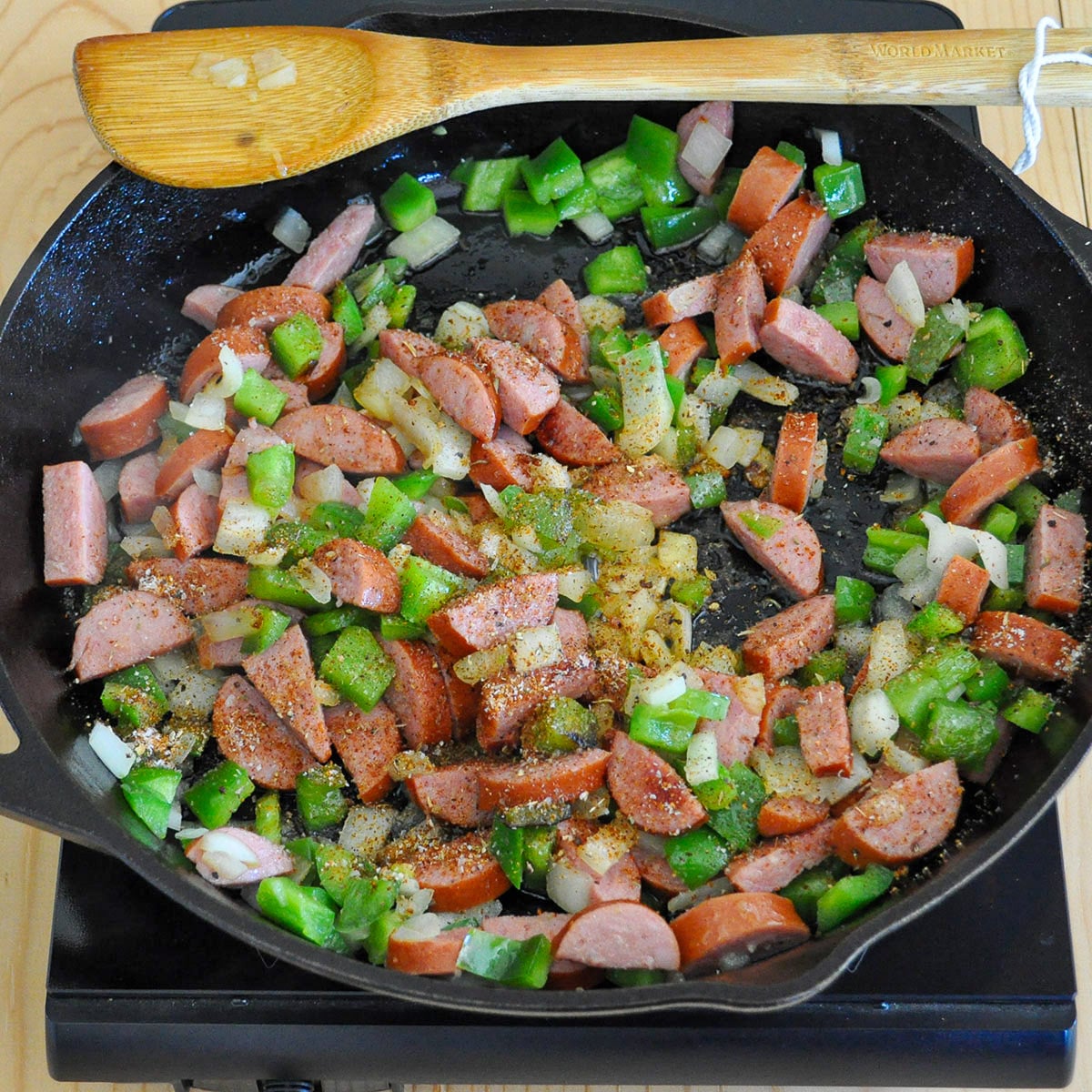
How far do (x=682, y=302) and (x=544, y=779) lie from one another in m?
1.01

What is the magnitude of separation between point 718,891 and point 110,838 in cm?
89

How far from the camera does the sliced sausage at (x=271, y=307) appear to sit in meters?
2.29

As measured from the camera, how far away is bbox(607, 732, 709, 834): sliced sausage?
183 centimetres

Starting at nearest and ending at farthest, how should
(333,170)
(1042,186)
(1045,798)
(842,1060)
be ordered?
1. (1045,798)
2. (842,1060)
3. (333,170)
4. (1042,186)

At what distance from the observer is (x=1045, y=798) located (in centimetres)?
164

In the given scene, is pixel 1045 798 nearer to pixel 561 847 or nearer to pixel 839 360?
pixel 561 847

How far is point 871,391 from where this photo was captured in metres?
2.29

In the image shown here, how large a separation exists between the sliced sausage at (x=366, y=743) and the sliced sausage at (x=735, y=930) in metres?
0.52

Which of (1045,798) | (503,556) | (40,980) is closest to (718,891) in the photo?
(1045,798)

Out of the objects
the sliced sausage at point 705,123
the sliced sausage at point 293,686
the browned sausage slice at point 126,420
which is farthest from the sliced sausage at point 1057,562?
the browned sausage slice at point 126,420

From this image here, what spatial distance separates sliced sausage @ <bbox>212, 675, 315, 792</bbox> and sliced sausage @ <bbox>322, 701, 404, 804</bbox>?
0.20 feet

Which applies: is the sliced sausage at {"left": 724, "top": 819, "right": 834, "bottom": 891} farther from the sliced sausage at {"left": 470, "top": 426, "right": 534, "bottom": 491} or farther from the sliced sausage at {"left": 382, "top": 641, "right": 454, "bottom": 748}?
the sliced sausage at {"left": 470, "top": 426, "right": 534, "bottom": 491}

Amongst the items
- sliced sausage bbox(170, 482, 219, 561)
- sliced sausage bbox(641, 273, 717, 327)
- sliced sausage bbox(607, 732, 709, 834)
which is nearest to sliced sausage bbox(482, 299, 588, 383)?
sliced sausage bbox(641, 273, 717, 327)

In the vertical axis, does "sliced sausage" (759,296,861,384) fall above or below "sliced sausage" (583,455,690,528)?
above
